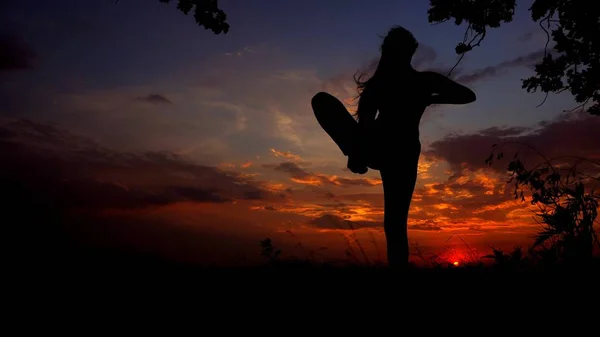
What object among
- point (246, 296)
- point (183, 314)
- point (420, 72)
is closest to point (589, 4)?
point (420, 72)

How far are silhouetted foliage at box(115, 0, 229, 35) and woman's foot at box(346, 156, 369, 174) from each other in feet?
12.0

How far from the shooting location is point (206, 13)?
7.96m

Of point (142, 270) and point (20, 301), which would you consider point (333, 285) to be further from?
point (20, 301)

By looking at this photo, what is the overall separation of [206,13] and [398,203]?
4.68m

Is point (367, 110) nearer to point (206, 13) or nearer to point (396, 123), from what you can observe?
point (396, 123)

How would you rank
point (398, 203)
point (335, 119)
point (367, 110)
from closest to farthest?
1. point (398, 203)
2. point (367, 110)
3. point (335, 119)

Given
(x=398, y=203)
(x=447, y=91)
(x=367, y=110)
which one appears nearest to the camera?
(x=447, y=91)

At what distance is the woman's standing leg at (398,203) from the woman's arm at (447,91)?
0.74 m

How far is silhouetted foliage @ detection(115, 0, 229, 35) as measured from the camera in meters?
7.96

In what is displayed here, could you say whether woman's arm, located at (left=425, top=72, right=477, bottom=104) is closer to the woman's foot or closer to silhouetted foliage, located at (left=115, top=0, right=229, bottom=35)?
the woman's foot

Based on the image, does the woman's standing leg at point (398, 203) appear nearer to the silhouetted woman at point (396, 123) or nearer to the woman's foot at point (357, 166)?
the silhouetted woman at point (396, 123)

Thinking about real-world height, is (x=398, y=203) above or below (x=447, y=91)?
below

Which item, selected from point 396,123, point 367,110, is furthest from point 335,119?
point 396,123

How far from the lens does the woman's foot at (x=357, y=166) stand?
5980 mm
